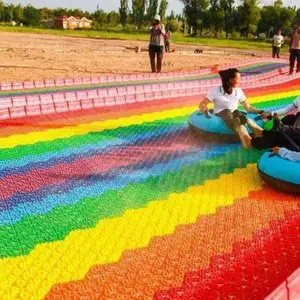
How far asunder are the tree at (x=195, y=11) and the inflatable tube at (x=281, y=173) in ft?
177

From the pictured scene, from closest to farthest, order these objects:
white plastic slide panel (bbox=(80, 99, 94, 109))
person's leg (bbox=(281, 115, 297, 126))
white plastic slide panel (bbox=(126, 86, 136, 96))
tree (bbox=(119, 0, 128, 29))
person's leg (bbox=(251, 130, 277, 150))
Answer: person's leg (bbox=(251, 130, 277, 150))
person's leg (bbox=(281, 115, 297, 126))
white plastic slide panel (bbox=(80, 99, 94, 109))
white plastic slide panel (bbox=(126, 86, 136, 96))
tree (bbox=(119, 0, 128, 29))

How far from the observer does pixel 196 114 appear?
6.05 metres

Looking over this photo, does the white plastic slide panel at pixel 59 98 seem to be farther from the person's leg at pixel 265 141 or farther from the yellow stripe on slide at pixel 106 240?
the yellow stripe on slide at pixel 106 240

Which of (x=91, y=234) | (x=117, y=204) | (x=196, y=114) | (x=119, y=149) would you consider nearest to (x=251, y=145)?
(x=196, y=114)

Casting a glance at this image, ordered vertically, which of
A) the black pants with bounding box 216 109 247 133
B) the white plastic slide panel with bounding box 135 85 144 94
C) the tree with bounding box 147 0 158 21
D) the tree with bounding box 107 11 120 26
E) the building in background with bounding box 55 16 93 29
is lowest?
the white plastic slide panel with bounding box 135 85 144 94

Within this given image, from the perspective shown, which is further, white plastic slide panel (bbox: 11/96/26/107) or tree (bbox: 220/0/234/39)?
tree (bbox: 220/0/234/39)

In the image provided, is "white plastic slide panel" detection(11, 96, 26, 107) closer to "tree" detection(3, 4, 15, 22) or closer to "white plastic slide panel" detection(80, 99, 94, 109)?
"white plastic slide panel" detection(80, 99, 94, 109)

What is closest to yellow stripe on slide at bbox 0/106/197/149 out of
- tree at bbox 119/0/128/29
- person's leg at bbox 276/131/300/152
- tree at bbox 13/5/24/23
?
person's leg at bbox 276/131/300/152

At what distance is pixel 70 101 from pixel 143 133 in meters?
2.03

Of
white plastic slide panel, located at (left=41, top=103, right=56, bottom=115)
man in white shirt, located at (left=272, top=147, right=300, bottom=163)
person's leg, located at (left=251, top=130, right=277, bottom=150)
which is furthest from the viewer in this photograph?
white plastic slide panel, located at (left=41, top=103, right=56, bottom=115)

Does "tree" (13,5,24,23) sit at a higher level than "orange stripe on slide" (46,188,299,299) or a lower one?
higher

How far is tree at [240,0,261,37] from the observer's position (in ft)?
171

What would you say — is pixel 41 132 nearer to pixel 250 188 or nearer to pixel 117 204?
pixel 117 204

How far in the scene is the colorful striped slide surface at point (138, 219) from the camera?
9.21 feet
